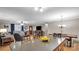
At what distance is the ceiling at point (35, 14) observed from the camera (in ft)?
3.76

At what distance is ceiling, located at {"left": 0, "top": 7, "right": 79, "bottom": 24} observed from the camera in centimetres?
115

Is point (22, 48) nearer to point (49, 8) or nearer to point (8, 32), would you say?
point (8, 32)

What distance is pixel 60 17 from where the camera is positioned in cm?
124

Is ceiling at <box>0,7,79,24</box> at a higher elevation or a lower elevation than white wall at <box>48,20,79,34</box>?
higher

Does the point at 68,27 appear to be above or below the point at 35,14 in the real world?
below

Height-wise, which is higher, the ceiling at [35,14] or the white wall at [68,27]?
the ceiling at [35,14]

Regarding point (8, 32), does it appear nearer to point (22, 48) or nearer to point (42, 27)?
point (22, 48)

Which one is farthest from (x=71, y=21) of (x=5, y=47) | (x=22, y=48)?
(x=5, y=47)

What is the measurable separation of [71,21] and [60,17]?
A: 14 centimetres

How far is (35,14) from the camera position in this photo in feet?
4.01
